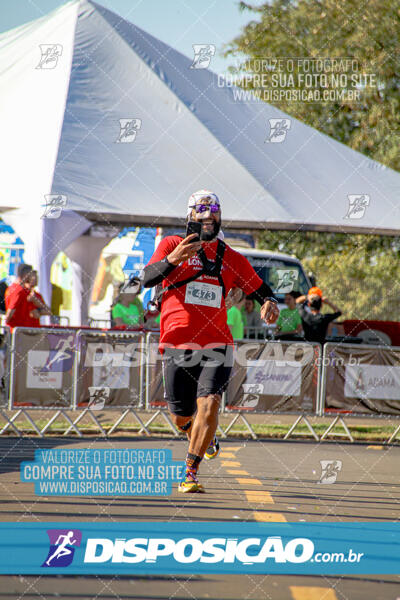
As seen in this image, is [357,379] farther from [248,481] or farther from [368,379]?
[248,481]

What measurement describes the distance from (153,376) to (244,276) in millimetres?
4797

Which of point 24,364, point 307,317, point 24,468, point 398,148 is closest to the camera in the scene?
point 24,468

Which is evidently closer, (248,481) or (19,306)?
(248,481)

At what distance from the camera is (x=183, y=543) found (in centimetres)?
504

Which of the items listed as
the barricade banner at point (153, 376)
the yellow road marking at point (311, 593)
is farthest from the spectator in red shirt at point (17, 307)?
the yellow road marking at point (311, 593)

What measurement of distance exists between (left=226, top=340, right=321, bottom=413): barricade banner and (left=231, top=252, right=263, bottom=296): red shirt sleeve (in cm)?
462

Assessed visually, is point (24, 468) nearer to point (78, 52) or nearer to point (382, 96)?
point (78, 52)

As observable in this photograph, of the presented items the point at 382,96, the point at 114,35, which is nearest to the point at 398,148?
the point at 382,96

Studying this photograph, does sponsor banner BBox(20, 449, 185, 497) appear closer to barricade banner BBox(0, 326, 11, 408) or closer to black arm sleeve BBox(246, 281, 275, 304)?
barricade banner BBox(0, 326, 11, 408)

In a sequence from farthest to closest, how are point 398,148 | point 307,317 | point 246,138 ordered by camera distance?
point 398,148 < point 246,138 < point 307,317

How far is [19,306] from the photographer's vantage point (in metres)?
13.2

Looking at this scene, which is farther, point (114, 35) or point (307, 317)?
point (114, 35)

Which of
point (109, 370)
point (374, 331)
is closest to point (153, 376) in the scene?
point (109, 370)

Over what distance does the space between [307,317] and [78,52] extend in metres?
7.78
